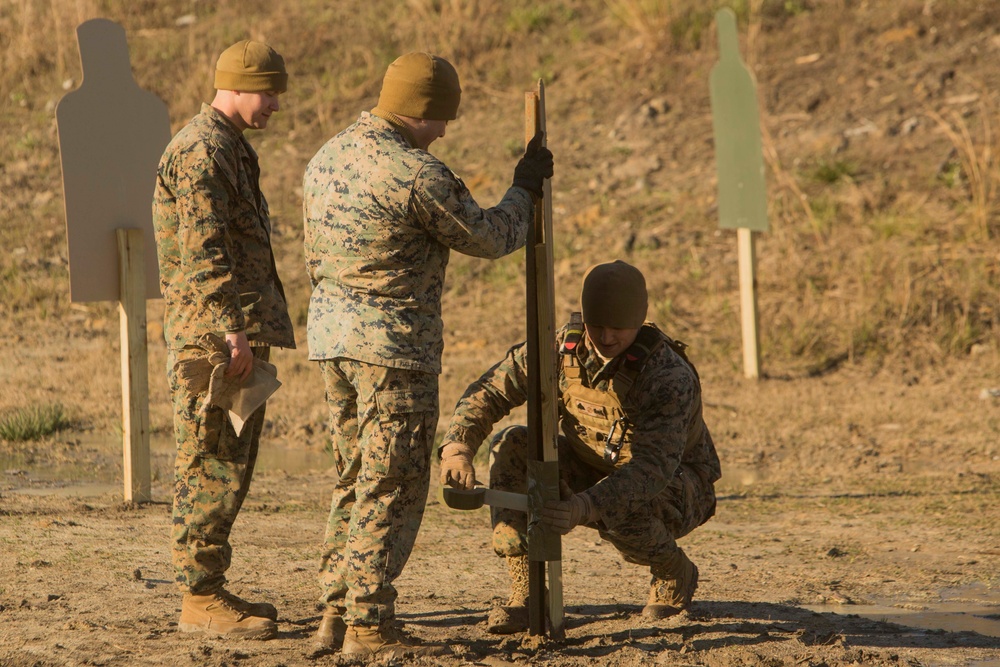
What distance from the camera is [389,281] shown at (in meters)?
3.77

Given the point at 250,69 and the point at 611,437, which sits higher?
the point at 250,69

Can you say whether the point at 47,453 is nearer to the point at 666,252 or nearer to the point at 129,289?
the point at 129,289

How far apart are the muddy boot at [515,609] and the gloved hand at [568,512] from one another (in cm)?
47

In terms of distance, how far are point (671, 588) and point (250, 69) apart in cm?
232

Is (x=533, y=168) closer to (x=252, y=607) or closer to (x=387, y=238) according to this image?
(x=387, y=238)

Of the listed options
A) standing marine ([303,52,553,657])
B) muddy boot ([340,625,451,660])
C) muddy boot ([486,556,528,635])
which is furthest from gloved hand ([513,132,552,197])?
muddy boot ([340,625,451,660])

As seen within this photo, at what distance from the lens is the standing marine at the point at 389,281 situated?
3.74m

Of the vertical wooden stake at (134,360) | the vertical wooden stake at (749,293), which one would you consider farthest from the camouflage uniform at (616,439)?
the vertical wooden stake at (749,293)

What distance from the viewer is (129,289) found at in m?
6.18

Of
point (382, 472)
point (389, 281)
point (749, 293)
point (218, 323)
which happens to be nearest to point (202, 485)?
point (218, 323)

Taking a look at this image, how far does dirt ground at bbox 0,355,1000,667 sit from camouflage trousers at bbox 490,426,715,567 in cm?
29

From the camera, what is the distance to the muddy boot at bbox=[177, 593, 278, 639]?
420 centimetres

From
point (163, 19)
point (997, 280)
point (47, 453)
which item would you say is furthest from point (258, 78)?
point (163, 19)

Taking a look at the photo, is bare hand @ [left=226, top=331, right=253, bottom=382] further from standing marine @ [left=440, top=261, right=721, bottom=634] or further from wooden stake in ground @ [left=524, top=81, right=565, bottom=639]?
wooden stake in ground @ [left=524, top=81, right=565, bottom=639]
